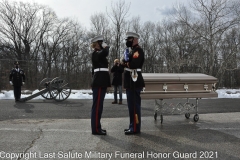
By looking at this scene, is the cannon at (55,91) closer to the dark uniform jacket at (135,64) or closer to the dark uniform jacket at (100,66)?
the dark uniform jacket at (100,66)

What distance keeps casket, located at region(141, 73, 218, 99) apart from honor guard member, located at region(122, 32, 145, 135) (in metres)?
0.54

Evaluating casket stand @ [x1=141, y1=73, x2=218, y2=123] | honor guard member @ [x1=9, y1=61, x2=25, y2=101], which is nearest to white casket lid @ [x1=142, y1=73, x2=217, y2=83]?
casket stand @ [x1=141, y1=73, x2=218, y2=123]

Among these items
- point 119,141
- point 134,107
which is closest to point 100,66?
point 134,107

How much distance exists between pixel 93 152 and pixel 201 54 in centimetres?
1820

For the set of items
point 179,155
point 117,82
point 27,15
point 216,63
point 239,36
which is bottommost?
point 179,155

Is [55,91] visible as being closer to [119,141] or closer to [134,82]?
[134,82]

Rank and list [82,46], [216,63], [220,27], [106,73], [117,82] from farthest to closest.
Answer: [82,46]
[216,63]
[220,27]
[117,82]
[106,73]

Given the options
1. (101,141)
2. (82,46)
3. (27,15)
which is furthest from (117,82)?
(27,15)

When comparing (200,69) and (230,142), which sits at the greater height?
(200,69)

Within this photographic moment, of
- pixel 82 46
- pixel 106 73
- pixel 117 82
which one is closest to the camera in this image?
pixel 106 73

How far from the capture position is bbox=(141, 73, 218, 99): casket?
5762 mm

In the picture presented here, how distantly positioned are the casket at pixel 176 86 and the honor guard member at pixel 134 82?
1.78 feet

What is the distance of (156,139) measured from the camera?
473 cm

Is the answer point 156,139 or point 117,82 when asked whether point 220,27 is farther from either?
point 156,139
